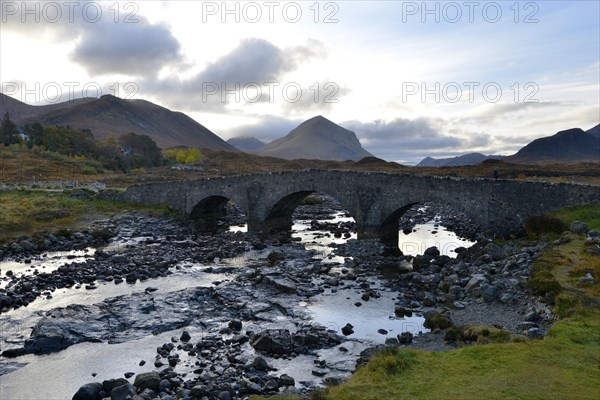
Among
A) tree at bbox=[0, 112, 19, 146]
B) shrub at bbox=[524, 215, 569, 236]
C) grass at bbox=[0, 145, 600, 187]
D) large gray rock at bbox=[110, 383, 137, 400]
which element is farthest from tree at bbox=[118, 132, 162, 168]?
large gray rock at bbox=[110, 383, 137, 400]

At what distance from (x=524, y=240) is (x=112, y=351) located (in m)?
20.2

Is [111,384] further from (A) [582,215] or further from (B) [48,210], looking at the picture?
(B) [48,210]

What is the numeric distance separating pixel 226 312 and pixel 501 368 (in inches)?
437

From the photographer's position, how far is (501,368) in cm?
1011

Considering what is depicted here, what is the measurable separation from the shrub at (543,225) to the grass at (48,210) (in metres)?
32.9

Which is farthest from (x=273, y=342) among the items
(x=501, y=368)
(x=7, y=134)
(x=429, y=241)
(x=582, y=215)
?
(x=7, y=134)

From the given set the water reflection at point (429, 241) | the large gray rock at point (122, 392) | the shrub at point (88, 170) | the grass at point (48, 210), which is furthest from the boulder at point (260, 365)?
the shrub at point (88, 170)

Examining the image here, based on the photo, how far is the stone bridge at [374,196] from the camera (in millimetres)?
25266

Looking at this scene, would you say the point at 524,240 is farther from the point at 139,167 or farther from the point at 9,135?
the point at 9,135

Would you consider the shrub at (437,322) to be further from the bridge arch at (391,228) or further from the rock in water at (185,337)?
the bridge arch at (391,228)

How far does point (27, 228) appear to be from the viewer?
34.6m

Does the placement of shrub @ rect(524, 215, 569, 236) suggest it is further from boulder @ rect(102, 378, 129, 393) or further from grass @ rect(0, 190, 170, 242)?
grass @ rect(0, 190, 170, 242)

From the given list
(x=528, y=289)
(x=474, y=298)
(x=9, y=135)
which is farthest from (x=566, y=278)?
(x=9, y=135)

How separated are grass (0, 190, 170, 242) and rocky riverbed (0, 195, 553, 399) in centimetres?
518
